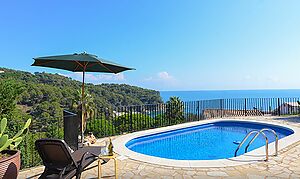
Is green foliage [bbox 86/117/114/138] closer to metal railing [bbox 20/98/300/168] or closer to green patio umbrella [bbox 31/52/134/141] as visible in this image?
metal railing [bbox 20/98/300/168]

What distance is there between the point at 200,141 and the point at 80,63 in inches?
220

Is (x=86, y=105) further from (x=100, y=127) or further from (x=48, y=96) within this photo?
(x=48, y=96)

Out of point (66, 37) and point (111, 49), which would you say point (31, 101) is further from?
point (111, 49)

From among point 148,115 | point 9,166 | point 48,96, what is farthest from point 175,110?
point 48,96

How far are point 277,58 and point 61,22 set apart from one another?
14.3 metres

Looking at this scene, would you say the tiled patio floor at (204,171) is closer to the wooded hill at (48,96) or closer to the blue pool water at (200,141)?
the blue pool water at (200,141)

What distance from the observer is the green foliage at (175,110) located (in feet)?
35.0

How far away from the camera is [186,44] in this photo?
608 inches

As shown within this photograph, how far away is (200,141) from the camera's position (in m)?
8.52

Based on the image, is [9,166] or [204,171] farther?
[204,171]

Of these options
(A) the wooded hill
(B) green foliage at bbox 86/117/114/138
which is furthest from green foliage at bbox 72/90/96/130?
(B) green foliage at bbox 86/117/114/138

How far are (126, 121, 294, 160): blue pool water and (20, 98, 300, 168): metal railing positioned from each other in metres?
1.01

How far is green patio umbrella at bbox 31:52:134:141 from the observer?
175 inches

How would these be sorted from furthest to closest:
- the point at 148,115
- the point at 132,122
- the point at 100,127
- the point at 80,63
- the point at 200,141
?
1. the point at 148,115
2. the point at 132,122
3. the point at 200,141
4. the point at 100,127
5. the point at 80,63
